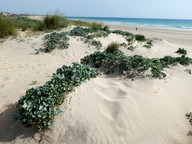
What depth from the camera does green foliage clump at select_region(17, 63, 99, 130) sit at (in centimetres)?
275

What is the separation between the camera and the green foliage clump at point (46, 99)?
2750mm

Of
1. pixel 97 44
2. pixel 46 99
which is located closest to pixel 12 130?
pixel 46 99

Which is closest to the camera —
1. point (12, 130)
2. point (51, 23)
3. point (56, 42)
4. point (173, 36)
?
point (12, 130)

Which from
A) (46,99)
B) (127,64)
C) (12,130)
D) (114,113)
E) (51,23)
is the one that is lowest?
(12,130)

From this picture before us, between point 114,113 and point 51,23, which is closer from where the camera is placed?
point 114,113

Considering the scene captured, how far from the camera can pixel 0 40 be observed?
8984 millimetres

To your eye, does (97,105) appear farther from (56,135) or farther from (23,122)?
(23,122)

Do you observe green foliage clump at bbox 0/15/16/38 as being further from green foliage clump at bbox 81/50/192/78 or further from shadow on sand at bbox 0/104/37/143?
shadow on sand at bbox 0/104/37/143

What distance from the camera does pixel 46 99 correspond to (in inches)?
115

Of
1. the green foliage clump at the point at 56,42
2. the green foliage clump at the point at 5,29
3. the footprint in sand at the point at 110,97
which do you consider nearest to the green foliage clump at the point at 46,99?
the footprint in sand at the point at 110,97

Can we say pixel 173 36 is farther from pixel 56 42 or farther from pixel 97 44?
pixel 56 42

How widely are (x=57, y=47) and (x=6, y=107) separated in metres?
4.73

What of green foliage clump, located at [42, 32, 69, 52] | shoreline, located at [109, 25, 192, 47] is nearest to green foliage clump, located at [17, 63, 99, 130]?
green foliage clump, located at [42, 32, 69, 52]

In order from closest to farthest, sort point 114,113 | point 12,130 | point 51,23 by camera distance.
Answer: point 12,130 → point 114,113 → point 51,23
